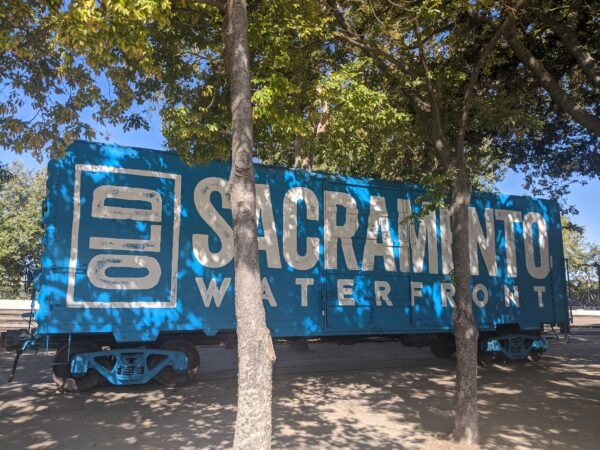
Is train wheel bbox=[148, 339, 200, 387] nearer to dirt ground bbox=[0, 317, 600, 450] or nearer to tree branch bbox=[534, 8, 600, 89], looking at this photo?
dirt ground bbox=[0, 317, 600, 450]

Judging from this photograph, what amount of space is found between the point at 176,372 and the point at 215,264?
→ 6.88 feet

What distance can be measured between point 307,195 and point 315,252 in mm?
1119

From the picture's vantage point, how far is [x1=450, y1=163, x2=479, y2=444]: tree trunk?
5680 mm

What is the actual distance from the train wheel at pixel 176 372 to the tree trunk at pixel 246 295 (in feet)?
16.2

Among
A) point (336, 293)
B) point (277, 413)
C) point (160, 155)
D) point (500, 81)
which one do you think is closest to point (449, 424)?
point (277, 413)

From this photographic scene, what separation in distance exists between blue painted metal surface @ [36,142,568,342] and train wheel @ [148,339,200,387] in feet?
1.90

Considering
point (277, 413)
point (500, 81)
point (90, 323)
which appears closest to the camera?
point (277, 413)

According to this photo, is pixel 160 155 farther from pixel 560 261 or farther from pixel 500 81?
pixel 560 261

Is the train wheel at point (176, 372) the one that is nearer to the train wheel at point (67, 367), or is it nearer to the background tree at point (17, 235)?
the train wheel at point (67, 367)

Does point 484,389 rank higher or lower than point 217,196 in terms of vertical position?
lower

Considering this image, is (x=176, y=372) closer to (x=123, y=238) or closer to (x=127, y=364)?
(x=127, y=364)


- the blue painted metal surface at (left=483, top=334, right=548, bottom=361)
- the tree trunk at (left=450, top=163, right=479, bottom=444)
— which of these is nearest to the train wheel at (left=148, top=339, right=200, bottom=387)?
the tree trunk at (left=450, top=163, right=479, bottom=444)

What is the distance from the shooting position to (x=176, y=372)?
8.56 m

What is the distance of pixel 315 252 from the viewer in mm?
9133
